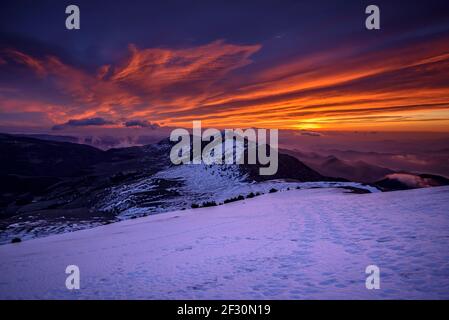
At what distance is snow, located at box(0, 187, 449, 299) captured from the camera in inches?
264

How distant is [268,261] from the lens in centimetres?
862

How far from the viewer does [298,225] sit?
13023mm

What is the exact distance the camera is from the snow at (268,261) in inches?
264

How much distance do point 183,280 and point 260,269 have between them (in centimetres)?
226

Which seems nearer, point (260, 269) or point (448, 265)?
point (448, 265)

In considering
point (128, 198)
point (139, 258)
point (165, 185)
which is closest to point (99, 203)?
point (128, 198)

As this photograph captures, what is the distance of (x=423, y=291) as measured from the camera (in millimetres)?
5887
